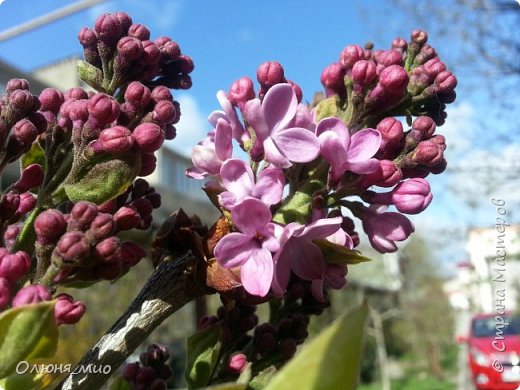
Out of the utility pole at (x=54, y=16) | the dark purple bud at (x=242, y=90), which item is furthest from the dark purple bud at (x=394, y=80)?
the utility pole at (x=54, y=16)

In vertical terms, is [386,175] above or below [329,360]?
above

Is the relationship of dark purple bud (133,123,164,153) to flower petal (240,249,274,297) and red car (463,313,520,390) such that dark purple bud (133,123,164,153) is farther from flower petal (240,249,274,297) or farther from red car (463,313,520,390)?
red car (463,313,520,390)

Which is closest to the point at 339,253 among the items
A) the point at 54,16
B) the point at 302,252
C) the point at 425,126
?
the point at 302,252

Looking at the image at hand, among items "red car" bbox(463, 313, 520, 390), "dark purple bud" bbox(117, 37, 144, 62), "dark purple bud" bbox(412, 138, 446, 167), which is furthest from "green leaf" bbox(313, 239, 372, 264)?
"red car" bbox(463, 313, 520, 390)

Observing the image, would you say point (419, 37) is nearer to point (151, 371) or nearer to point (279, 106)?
point (279, 106)

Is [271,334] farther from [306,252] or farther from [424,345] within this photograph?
[424,345]

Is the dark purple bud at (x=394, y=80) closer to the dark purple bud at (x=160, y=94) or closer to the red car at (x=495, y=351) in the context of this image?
the dark purple bud at (x=160, y=94)
